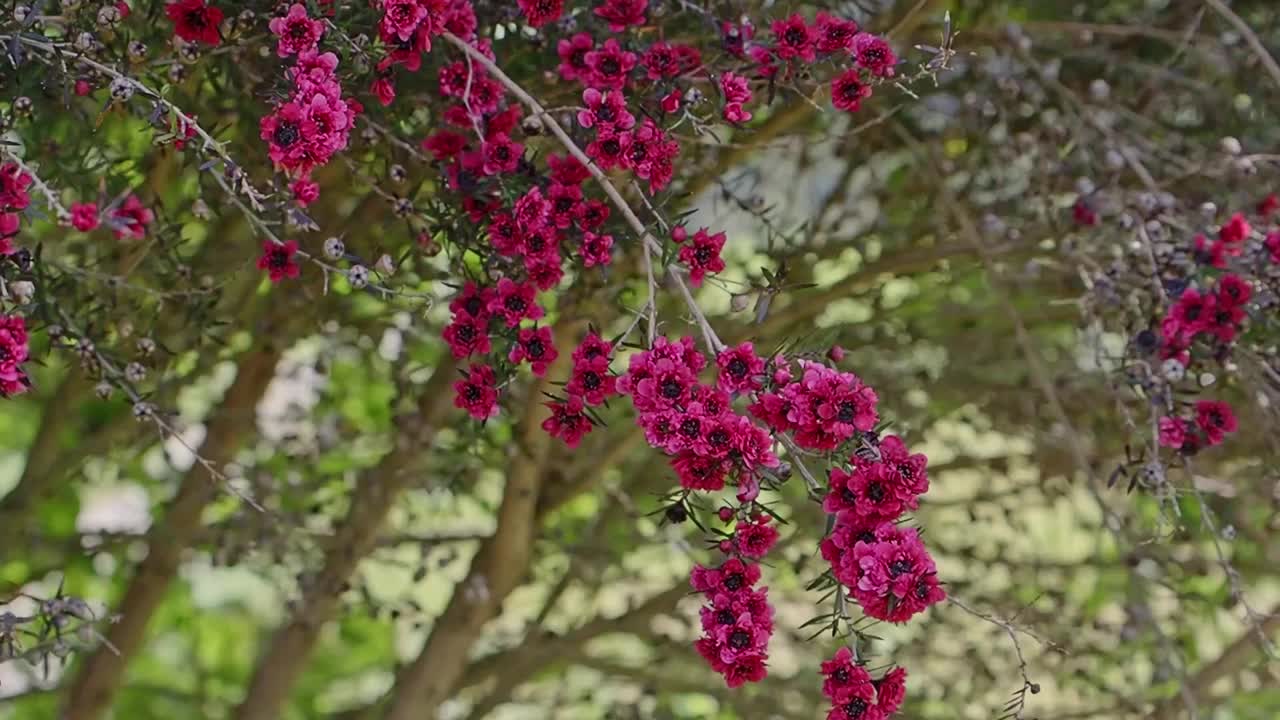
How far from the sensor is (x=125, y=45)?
4.11 feet

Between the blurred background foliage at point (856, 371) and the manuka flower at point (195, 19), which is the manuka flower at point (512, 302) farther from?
the blurred background foliage at point (856, 371)

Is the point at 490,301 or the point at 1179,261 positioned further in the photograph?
the point at 1179,261

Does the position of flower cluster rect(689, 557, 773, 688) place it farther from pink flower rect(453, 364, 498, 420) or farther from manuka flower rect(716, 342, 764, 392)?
pink flower rect(453, 364, 498, 420)

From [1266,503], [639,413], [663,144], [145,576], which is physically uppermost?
[145,576]

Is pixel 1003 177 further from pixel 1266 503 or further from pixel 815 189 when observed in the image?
pixel 1266 503

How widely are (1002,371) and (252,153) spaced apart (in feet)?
4.21

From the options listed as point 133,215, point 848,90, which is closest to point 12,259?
point 133,215

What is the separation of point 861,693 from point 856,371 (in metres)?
1.06

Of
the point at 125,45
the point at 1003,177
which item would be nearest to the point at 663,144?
the point at 125,45

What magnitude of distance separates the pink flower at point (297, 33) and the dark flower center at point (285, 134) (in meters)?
0.06

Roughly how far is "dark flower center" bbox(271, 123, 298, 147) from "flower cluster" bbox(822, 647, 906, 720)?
52 centimetres

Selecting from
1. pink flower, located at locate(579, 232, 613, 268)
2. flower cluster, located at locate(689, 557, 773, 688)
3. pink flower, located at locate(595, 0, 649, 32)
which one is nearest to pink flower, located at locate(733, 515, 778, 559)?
flower cluster, located at locate(689, 557, 773, 688)

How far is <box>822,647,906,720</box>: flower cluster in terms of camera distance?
0.98 metres

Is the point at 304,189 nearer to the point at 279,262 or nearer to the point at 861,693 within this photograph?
the point at 279,262
